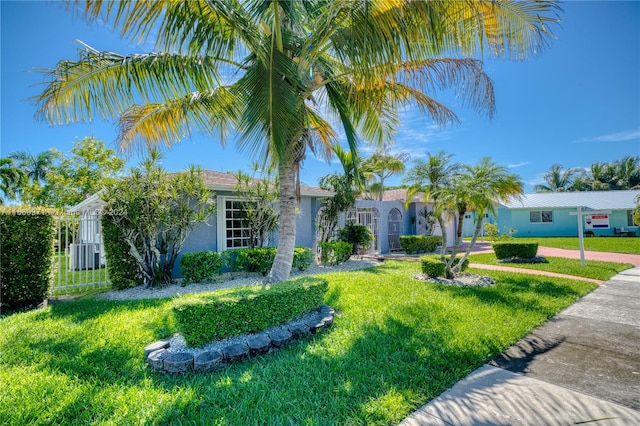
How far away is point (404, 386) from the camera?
11.8 ft

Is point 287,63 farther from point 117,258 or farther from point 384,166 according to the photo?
point 384,166

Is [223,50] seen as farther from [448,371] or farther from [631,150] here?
[631,150]

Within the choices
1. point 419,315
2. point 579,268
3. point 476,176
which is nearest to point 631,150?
point 579,268

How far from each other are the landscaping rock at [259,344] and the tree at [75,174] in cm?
2368

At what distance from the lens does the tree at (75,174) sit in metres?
22.8

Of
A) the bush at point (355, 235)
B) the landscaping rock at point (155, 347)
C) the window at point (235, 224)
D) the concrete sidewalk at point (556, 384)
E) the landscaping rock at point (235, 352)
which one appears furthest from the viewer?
the bush at point (355, 235)

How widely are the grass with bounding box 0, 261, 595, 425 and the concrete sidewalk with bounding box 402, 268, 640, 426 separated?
235 mm

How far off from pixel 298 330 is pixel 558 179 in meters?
60.0

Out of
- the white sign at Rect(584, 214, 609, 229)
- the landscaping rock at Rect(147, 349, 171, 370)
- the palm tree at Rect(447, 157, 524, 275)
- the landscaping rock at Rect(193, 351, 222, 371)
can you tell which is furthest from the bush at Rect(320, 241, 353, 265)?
the white sign at Rect(584, 214, 609, 229)

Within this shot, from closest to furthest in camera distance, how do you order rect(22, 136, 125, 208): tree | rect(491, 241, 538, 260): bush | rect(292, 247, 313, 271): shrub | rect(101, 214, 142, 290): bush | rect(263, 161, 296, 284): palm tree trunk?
rect(263, 161, 296, 284): palm tree trunk
rect(101, 214, 142, 290): bush
rect(292, 247, 313, 271): shrub
rect(491, 241, 538, 260): bush
rect(22, 136, 125, 208): tree

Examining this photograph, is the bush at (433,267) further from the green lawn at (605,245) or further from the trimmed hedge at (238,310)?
the green lawn at (605,245)

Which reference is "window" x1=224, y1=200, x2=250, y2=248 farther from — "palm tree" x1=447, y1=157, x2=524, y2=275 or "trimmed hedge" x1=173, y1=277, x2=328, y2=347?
"palm tree" x1=447, y1=157, x2=524, y2=275

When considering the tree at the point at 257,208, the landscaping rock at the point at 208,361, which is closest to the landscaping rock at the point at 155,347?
the landscaping rock at the point at 208,361

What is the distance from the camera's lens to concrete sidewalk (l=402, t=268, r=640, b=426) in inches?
122
